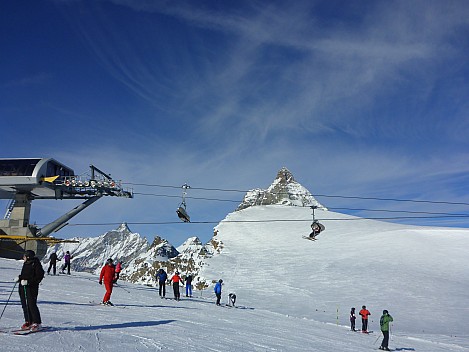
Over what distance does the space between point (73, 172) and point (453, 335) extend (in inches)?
1397

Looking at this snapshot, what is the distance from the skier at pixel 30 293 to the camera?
8180 mm

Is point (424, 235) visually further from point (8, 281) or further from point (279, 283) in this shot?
point (8, 281)

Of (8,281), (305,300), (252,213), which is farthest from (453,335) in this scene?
(252,213)

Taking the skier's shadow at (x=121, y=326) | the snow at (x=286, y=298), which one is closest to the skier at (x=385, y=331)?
the snow at (x=286, y=298)

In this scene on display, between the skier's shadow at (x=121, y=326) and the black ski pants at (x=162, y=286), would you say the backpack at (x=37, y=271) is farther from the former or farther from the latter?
the black ski pants at (x=162, y=286)

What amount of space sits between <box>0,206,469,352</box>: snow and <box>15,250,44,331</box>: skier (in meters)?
0.41

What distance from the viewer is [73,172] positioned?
41.6 metres

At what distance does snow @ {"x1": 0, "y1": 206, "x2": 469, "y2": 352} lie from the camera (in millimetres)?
9938

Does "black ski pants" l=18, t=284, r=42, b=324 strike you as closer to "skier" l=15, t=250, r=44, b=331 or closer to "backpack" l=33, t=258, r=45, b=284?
"skier" l=15, t=250, r=44, b=331

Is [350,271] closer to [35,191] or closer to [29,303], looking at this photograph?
[35,191]

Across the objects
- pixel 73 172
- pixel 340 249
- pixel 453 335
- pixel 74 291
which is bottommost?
pixel 453 335

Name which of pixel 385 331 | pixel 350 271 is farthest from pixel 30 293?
pixel 350 271

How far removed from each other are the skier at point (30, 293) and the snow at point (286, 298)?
41 centimetres

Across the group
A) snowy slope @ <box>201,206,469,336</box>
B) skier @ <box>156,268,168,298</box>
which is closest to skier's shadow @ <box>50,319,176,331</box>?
skier @ <box>156,268,168,298</box>
